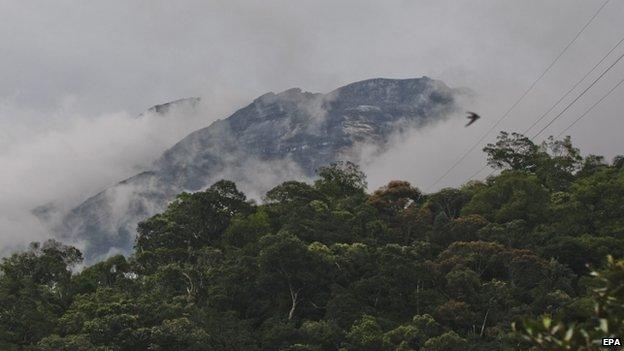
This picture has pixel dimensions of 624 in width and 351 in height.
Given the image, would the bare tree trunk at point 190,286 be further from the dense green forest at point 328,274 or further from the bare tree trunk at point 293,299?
the bare tree trunk at point 293,299

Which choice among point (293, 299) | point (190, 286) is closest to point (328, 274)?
point (293, 299)

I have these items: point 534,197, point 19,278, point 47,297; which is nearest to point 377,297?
point 534,197

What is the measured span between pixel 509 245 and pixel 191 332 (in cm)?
2680

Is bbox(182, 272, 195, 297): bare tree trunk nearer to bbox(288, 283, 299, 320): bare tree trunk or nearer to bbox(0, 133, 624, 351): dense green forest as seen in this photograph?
bbox(0, 133, 624, 351): dense green forest

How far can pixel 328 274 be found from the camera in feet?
168

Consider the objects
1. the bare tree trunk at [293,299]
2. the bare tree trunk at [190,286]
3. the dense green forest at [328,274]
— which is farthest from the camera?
the bare tree trunk at [190,286]

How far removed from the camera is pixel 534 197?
62594 millimetres

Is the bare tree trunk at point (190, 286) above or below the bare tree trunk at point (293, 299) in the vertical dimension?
above

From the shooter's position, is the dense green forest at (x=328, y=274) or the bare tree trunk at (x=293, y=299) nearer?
the dense green forest at (x=328, y=274)

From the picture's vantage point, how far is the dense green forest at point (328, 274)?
42.9 meters

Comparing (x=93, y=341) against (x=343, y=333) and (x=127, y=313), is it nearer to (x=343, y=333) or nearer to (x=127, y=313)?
(x=127, y=313)

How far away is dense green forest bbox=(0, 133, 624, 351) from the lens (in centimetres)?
4294

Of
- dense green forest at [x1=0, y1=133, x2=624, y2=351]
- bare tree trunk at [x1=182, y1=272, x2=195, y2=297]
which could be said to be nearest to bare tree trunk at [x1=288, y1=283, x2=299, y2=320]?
dense green forest at [x1=0, y1=133, x2=624, y2=351]

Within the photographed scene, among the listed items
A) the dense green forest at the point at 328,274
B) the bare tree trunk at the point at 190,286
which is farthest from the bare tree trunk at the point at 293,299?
the bare tree trunk at the point at 190,286
